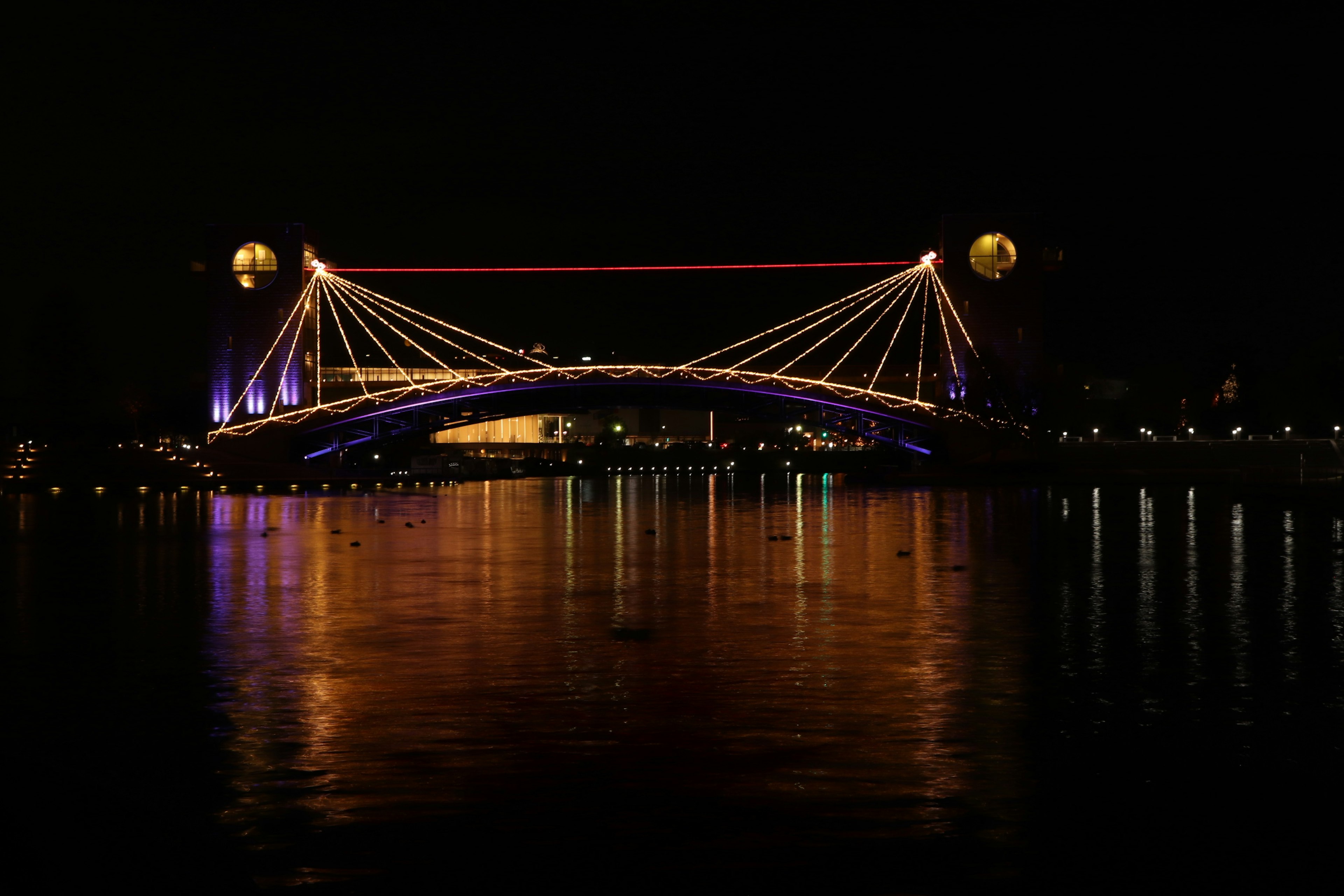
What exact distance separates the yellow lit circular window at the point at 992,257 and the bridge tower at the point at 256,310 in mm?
44131

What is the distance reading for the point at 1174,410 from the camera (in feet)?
407

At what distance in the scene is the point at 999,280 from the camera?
91.6 metres

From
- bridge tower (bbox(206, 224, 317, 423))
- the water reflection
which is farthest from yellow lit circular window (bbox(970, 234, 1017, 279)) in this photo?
the water reflection

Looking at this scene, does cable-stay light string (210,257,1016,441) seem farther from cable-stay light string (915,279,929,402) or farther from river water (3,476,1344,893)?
river water (3,476,1344,893)

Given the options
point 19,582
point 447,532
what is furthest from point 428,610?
point 447,532

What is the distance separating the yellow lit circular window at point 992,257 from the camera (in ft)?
301

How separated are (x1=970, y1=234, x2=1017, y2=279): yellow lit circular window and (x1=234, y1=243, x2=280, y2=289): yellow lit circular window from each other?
46.0 meters

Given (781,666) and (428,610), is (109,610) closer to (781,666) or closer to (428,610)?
(428,610)

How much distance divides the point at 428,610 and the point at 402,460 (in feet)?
291

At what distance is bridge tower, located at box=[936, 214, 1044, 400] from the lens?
91.6m

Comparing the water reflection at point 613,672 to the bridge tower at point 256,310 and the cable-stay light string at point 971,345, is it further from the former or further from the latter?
the bridge tower at point 256,310

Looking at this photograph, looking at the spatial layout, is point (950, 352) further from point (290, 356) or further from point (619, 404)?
point (290, 356)

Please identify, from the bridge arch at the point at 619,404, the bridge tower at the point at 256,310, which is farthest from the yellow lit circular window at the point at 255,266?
the bridge arch at the point at 619,404

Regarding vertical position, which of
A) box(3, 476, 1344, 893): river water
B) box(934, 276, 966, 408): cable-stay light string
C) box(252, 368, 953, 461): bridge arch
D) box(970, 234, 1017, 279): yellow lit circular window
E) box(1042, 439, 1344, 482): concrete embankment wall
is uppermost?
box(970, 234, 1017, 279): yellow lit circular window
